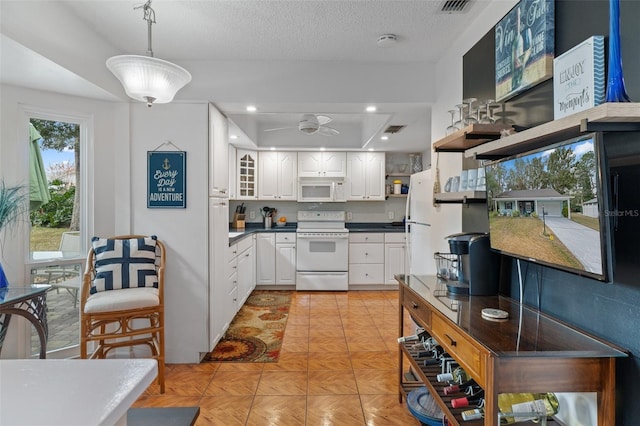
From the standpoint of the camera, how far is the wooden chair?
2365 mm

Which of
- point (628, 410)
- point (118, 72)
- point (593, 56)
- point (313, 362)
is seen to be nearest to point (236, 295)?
point (313, 362)

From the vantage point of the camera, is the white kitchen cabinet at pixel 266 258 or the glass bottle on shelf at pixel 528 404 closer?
the glass bottle on shelf at pixel 528 404

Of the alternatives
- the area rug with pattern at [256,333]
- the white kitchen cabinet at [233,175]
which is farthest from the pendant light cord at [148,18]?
the white kitchen cabinet at [233,175]

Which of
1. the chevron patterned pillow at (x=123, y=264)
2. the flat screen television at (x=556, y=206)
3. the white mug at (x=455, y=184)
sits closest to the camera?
the flat screen television at (x=556, y=206)

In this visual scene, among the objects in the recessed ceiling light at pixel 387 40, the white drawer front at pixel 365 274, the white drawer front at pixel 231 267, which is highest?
the recessed ceiling light at pixel 387 40

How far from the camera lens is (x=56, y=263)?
2.67 m

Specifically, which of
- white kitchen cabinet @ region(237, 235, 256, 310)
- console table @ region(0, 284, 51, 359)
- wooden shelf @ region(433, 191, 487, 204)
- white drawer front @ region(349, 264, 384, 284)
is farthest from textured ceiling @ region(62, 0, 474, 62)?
white drawer front @ region(349, 264, 384, 284)

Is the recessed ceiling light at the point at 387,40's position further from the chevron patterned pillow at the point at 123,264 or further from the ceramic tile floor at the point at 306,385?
the ceramic tile floor at the point at 306,385

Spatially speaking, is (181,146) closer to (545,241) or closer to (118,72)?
(118,72)

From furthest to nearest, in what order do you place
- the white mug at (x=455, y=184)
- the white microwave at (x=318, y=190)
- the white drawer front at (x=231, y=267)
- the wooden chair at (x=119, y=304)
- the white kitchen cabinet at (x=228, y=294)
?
1. the white microwave at (x=318, y=190)
2. the white drawer front at (x=231, y=267)
3. the white kitchen cabinet at (x=228, y=294)
4. the wooden chair at (x=119, y=304)
5. the white mug at (x=455, y=184)

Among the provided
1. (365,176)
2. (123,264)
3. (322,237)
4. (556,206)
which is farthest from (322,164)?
(556,206)

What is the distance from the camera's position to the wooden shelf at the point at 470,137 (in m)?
1.68

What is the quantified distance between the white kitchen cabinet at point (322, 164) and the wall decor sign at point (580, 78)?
14.4 ft

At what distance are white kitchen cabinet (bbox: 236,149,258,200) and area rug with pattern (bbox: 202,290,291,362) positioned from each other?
5.20ft
